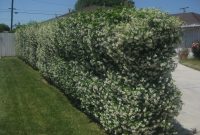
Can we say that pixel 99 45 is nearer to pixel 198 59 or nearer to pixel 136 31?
pixel 136 31

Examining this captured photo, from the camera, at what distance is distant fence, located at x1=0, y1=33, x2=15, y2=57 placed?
1254 inches

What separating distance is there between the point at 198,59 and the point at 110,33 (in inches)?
680

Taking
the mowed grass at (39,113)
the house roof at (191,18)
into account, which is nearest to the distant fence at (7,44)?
the mowed grass at (39,113)

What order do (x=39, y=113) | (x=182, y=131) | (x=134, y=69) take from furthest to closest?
1. (x=39, y=113)
2. (x=182, y=131)
3. (x=134, y=69)

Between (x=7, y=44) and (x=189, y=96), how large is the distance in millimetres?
22408

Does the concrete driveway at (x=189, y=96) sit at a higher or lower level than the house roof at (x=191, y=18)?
lower

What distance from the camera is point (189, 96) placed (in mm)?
11875

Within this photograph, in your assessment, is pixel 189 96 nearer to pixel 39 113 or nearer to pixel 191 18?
pixel 39 113

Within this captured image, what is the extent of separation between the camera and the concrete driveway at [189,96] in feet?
29.4

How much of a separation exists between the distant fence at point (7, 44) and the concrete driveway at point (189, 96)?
1637 centimetres

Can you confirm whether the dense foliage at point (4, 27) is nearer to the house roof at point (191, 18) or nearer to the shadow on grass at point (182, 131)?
the house roof at point (191, 18)

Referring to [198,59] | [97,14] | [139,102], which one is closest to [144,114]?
[139,102]

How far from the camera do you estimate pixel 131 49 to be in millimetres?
6953

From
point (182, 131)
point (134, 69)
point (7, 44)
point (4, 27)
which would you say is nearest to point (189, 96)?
point (182, 131)
